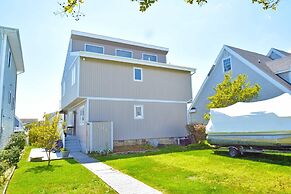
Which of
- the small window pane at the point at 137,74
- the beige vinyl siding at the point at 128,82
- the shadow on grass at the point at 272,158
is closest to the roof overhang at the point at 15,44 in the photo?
the beige vinyl siding at the point at 128,82

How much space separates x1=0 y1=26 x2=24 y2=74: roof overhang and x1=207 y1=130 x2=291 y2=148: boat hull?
12217mm

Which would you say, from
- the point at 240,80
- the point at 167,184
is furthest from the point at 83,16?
the point at 240,80

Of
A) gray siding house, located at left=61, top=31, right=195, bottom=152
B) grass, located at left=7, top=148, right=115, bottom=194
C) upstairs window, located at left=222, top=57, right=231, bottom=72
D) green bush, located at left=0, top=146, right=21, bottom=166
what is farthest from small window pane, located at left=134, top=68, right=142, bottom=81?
green bush, located at left=0, top=146, right=21, bottom=166

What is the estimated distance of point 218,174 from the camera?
25.7ft

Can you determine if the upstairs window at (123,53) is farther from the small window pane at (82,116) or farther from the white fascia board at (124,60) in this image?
the small window pane at (82,116)

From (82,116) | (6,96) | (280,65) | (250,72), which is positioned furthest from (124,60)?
(280,65)

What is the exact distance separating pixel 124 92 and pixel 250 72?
10.3 meters

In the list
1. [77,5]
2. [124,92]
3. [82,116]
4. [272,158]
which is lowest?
[272,158]

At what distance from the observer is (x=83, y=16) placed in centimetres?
404

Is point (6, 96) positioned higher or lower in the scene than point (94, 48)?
lower

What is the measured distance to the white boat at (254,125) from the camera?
9414 millimetres

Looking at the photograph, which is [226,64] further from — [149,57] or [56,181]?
[56,181]

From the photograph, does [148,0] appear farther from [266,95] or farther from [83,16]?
[266,95]

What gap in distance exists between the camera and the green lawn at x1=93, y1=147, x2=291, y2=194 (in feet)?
20.5
